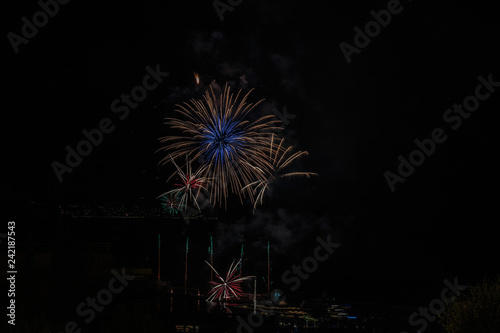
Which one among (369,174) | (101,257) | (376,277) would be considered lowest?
(376,277)

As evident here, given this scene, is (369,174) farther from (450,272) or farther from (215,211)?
(215,211)

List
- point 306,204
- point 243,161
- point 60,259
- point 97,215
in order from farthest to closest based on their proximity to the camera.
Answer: point 306,204, point 97,215, point 243,161, point 60,259

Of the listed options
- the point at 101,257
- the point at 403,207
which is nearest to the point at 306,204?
the point at 403,207

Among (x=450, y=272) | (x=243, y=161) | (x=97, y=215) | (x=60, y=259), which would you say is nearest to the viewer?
(x=60, y=259)

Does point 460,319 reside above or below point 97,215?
below

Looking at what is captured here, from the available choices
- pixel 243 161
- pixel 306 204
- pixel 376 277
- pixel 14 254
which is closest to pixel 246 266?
pixel 306 204

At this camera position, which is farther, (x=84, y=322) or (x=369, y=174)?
(x=369, y=174)

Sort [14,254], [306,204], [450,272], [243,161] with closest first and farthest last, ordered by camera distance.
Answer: [14,254] → [243,161] → [450,272] → [306,204]

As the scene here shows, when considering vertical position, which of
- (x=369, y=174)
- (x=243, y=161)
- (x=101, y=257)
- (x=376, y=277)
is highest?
(x=369, y=174)

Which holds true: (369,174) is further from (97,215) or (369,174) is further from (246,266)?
(97,215)
